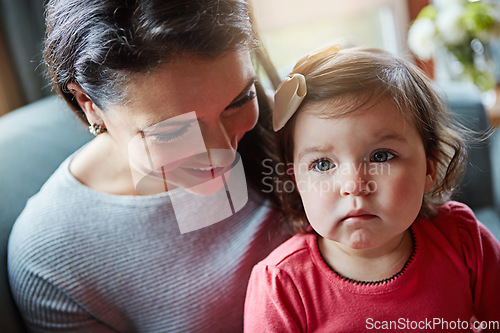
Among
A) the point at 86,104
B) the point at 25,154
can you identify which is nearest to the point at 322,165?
the point at 86,104

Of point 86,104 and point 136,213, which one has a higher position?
point 86,104

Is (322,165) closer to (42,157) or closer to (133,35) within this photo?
(133,35)

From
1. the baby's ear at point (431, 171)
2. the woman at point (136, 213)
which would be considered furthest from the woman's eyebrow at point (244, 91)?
the baby's ear at point (431, 171)

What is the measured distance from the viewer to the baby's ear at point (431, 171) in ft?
2.29

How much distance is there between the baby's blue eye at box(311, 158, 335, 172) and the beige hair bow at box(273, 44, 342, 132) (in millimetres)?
76

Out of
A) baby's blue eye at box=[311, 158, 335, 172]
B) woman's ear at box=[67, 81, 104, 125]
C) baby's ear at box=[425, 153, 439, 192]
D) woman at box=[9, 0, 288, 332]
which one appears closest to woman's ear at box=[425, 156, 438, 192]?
baby's ear at box=[425, 153, 439, 192]

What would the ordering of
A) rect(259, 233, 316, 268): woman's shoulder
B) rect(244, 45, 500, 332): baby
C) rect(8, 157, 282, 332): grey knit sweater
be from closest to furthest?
rect(244, 45, 500, 332): baby → rect(259, 233, 316, 268): woman's shoulder → rect(8, 157, 282, 332): grey knit sweater

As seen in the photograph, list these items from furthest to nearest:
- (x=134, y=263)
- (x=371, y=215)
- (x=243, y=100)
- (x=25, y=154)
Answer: (x=25, y=154)
(x=134, y=263)
(x=243, y=100)
(x=371, y=215)

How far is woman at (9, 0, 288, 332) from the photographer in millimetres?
678

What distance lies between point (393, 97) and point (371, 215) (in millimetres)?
160

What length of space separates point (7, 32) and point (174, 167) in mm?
1236

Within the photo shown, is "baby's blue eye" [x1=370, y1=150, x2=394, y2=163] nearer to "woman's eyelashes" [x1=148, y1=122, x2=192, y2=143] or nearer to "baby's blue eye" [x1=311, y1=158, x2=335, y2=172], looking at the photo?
"baby's blue eye" [x1=311, y1=158, x2=335, y2=172]

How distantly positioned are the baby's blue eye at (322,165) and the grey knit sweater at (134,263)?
24 cm

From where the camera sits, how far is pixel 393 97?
0.65m
